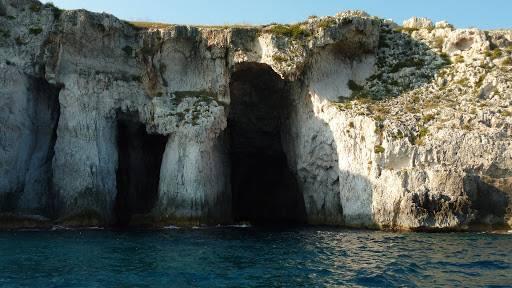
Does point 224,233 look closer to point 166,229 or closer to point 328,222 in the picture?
point 166,229

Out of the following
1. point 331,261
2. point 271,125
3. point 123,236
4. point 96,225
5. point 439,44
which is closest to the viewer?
point 331,261

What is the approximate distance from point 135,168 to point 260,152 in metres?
14.9

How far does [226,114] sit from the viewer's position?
45469mm

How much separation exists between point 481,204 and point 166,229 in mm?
21825

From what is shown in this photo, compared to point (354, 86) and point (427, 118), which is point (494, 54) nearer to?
point (427, 118)

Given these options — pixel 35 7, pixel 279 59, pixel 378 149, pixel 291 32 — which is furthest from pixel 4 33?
pixel 378 149

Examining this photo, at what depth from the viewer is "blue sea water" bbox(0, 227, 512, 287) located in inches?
785

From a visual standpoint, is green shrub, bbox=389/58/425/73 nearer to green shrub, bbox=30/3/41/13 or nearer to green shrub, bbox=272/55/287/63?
green shrub, bbox=272/55/287/63

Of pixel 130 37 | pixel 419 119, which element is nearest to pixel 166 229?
pixel 130 37

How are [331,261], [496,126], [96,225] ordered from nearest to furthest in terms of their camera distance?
[331,261] → [496,126] → [96,225]

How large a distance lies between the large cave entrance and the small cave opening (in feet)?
27.8

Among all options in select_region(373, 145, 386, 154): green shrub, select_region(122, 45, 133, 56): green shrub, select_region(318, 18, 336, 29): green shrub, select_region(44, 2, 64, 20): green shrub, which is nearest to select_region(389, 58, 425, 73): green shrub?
select_region(318, 18, 336, 29): green shrub

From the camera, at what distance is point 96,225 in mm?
40531

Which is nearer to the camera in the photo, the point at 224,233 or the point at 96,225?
the point at 224,233
